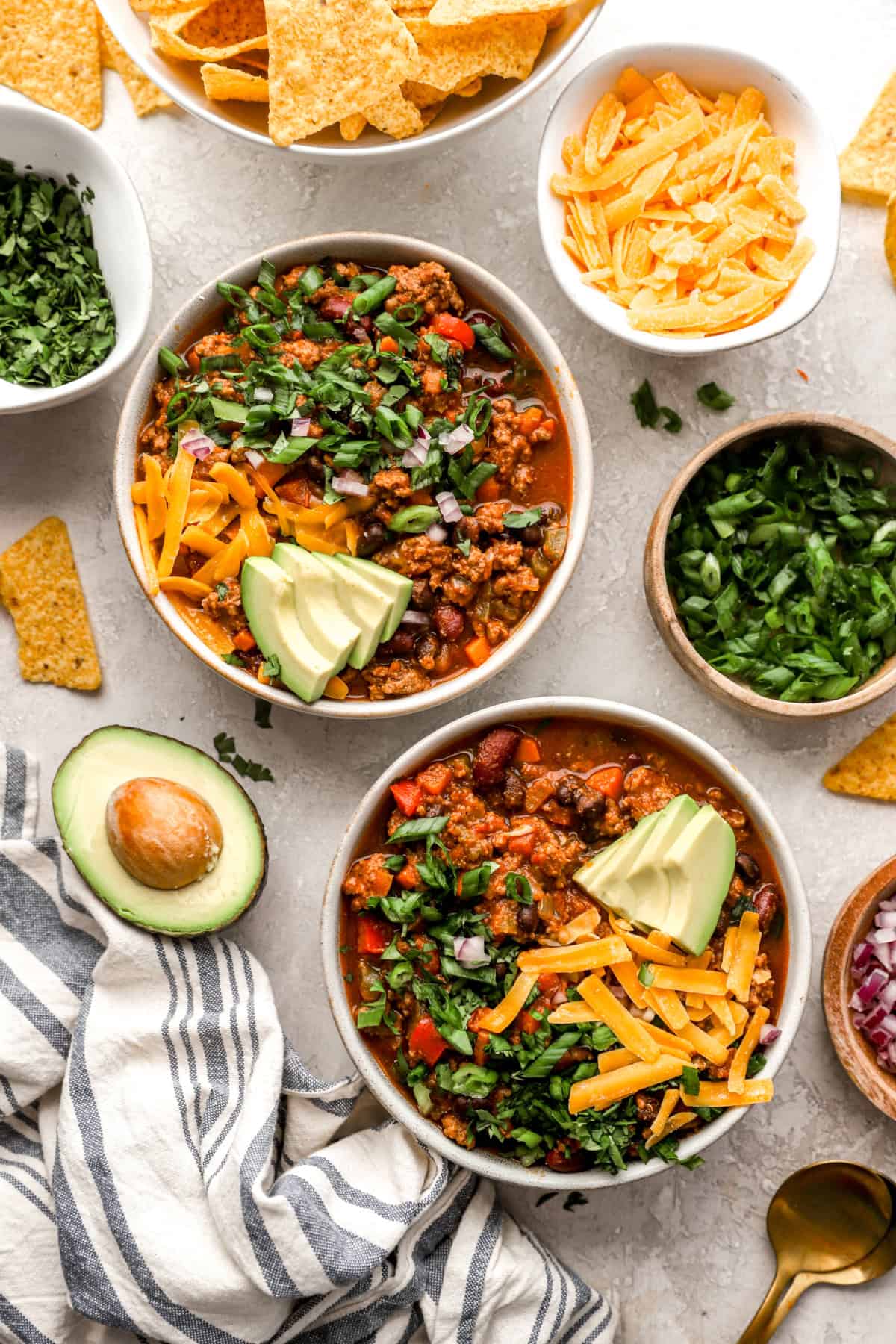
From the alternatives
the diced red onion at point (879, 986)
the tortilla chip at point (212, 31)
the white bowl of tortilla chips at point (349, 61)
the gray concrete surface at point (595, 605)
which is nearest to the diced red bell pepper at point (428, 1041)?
the gray concrete surface at point (595, 605)

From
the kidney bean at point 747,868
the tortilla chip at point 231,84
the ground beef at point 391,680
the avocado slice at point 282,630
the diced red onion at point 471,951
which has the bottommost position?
the diced red onion at point 471,951

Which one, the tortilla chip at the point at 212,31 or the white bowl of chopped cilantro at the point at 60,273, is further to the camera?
the white bowl of chopped cilantro at the point at 60,273

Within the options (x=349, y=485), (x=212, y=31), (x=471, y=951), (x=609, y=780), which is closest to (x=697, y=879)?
(x=609, y=780)

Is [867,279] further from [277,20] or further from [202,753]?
[202,753]

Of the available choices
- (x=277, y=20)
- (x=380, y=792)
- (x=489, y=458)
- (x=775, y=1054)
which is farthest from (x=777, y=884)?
(x=277, y=20)

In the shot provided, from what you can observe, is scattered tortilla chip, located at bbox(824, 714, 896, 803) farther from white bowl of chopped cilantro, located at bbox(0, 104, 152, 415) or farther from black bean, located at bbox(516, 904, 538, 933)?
white bowl of chopped cilantro, located at bbox(0, 104, 152, 415)

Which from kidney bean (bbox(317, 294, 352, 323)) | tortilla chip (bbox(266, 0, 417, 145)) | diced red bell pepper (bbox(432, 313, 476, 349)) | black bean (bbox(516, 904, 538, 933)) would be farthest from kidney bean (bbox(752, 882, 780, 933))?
tortilla chip (bbox(266, 0, 417, 145))

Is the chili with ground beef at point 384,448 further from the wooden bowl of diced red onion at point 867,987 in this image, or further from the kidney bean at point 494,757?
the wooden bowl of diced red onion at point 867,987
